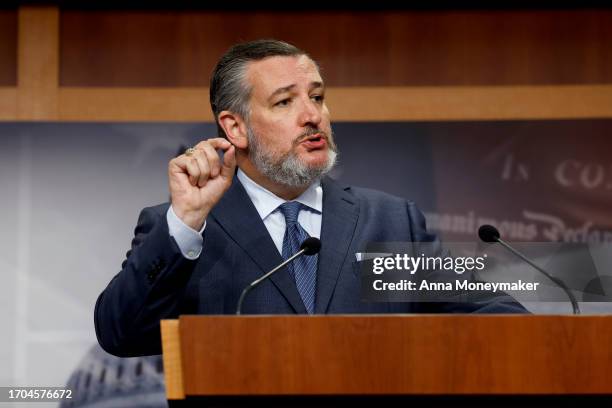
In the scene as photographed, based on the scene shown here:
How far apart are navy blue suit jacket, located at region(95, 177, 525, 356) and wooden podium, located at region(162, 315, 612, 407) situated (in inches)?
15.1

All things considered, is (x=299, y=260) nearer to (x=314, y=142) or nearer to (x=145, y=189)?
(x=314, y=142)

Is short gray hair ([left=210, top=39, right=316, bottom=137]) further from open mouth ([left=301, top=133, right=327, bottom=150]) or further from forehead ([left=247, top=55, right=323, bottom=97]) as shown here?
open mouth ([left=301, top=133, right=327, bottom=150])

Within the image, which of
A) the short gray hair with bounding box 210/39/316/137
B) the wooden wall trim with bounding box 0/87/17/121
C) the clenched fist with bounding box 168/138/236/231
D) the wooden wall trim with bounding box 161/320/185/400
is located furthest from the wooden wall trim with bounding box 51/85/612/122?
the wooden wall trim with bounding box 161/320/185/400

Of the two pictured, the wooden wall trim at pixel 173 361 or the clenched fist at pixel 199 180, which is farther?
the clenched fist at pixel 199 180

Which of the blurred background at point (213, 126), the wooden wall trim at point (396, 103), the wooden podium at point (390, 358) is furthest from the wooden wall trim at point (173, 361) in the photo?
the wooden wall trim at point (396, 103)

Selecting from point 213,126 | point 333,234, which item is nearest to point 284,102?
point 333,234

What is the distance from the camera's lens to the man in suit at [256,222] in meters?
2.29

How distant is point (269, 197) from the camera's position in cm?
272

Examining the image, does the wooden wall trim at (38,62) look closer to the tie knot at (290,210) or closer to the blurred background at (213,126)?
the blurred background at (213,126)

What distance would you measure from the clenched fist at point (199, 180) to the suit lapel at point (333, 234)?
0.33 metres

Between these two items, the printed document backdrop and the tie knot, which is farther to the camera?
the printed document backdrop

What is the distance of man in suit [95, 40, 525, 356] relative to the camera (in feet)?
7.52

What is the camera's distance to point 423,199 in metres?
3.81

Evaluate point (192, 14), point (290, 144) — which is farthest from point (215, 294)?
point (192, 14)
